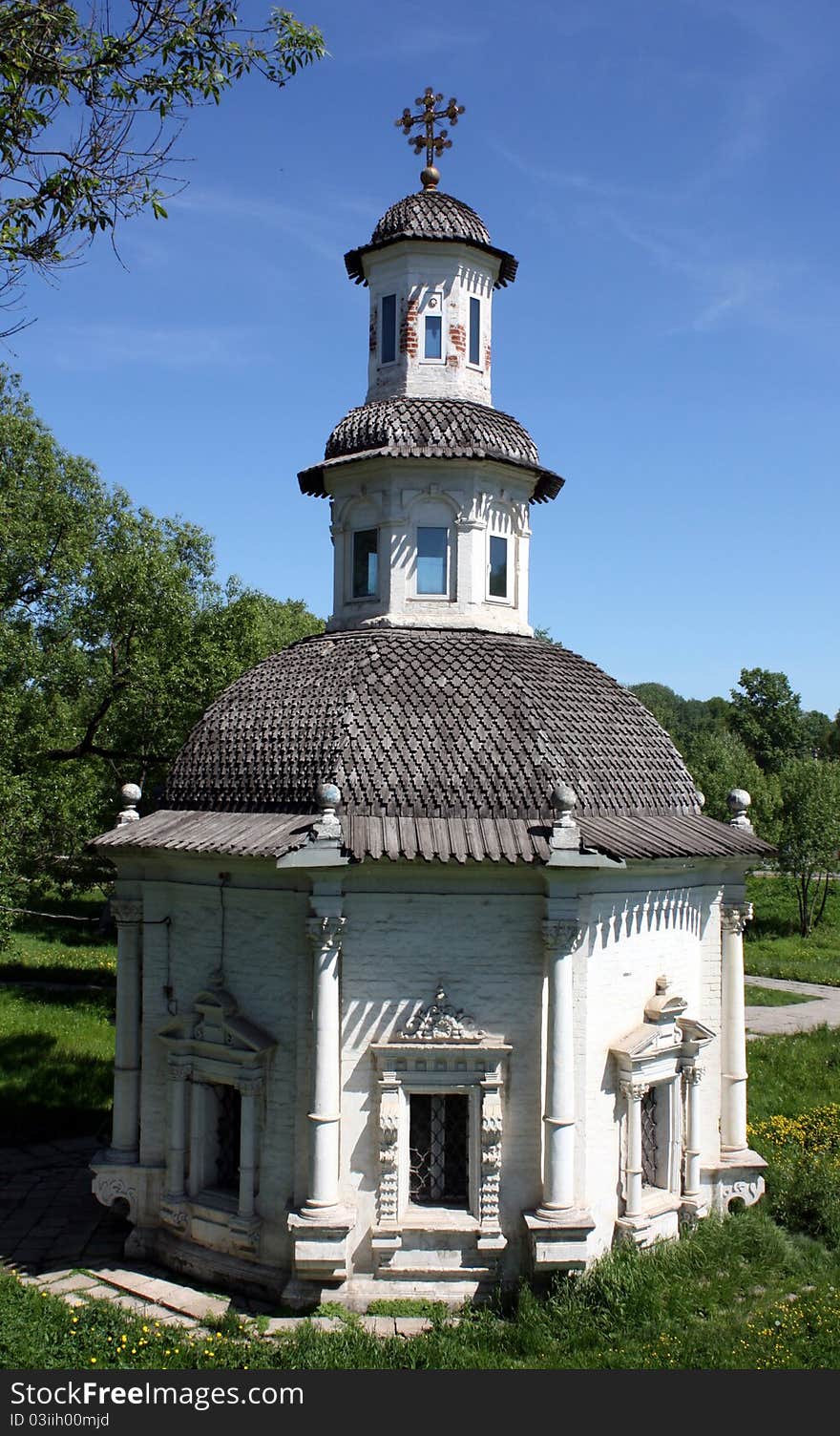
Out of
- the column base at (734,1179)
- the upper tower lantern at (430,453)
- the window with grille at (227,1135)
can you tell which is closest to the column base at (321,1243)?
the window with grille at (227,1135)

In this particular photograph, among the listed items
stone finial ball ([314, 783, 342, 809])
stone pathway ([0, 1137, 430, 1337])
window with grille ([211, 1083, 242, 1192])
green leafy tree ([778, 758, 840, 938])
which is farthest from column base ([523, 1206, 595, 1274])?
green leafy tree ([778, 758, 840, 938])

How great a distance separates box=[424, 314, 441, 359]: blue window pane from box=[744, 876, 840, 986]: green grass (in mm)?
28927

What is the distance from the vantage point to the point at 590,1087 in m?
12.6

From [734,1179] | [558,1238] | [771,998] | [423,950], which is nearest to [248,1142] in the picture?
[423,950]

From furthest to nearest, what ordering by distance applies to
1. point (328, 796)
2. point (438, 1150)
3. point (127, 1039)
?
point (127, 1039) < point (438, 1150) < point (328, 796)

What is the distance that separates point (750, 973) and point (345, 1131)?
2977 centimetres

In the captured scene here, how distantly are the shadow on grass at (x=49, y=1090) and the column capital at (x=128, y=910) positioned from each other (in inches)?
280

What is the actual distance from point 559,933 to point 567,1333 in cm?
398

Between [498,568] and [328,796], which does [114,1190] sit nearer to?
[328,796]

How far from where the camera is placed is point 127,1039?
46.6 feet

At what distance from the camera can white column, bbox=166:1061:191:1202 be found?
1338 cm

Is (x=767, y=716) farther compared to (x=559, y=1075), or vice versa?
(x=767, y=716)

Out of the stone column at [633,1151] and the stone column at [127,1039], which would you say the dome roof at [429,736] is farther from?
the stone column at [633,1151]

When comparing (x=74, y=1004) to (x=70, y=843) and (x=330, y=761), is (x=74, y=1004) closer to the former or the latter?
(x=70, y=843)
